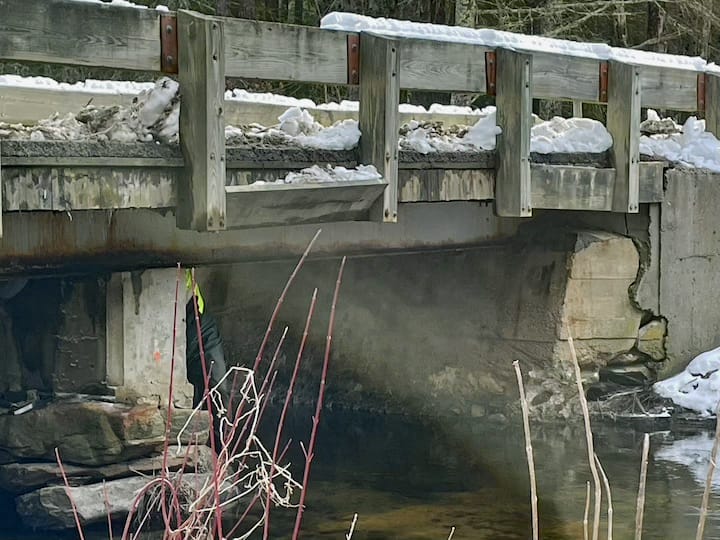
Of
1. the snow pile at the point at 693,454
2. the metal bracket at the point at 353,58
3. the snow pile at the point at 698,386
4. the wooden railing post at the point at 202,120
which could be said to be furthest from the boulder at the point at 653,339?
the wooden railing post at the point at 202,120

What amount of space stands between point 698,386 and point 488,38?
12.1 ft

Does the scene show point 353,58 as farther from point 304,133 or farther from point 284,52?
point 284,52

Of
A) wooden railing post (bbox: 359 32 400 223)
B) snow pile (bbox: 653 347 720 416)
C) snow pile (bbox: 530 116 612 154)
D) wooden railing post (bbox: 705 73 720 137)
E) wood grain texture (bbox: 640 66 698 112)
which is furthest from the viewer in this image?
wooden railing post (bbox: 705 73 720 137)

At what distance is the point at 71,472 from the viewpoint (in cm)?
742

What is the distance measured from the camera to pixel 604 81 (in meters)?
9.51

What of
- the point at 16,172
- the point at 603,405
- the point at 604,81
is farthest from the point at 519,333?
the point at 16,172

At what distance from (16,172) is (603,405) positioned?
6.33 meters

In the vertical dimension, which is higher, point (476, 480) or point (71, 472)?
point (71, 472)

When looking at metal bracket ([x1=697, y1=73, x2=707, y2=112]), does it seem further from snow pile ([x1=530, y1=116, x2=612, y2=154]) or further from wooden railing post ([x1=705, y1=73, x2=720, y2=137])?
snow pile ([x1=530, y1=116, x2=612, y2=154])

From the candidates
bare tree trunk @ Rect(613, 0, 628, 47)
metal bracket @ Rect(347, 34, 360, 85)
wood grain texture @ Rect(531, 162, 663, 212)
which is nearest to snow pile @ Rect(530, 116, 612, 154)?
wood grain texture @ Rect(531, 162, 663, 212)

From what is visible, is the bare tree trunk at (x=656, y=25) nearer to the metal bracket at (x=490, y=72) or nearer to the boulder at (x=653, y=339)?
the boulder at (x=653, y=339)

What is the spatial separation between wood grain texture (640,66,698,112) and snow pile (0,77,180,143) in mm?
4592

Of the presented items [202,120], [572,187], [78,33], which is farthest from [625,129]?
[78,33]

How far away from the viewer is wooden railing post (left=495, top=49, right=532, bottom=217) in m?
8.32
